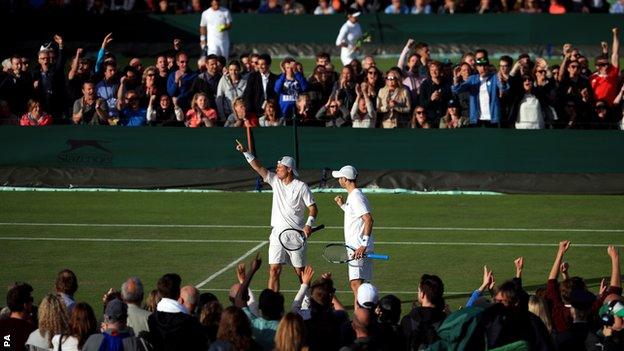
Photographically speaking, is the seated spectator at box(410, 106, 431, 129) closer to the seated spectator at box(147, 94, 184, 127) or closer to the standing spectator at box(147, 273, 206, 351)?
the seated spectator at box(147, 94, 184, 127)

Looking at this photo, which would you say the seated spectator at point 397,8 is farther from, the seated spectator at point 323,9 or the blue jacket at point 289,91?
the blue jacket at point 289,91

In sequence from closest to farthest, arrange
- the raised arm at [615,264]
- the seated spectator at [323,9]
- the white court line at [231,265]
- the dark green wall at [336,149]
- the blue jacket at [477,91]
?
the raised arm at [615,264]
the white court line at [231,265]
the dark green wall at [336,149]
the blue jacket at [477,91]
the seated spectator at [323,9]

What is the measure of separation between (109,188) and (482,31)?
14.4 m

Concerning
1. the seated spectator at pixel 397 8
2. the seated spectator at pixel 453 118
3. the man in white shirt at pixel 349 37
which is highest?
the seated spectator at pixel 397 8

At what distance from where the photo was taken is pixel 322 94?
2911 centimetres

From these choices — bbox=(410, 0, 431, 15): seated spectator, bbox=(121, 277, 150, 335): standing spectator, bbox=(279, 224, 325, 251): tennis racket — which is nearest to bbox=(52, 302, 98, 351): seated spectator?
bbox=(121, 277, 150, 335): standing spectator

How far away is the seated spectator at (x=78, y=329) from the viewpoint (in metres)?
12.7

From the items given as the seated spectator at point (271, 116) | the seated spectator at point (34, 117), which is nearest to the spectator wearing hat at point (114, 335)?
the seated spectator at point (271, 116)

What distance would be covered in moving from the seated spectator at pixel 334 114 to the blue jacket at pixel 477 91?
227 cm

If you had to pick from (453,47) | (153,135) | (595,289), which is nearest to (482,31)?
(453,47)

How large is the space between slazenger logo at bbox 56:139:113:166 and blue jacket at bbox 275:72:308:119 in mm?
3593

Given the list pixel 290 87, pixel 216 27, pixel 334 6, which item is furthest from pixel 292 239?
pixel 334 6

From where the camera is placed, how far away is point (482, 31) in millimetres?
39500

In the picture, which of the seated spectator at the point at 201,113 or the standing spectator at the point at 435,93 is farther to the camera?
the seated spectator at the point at 201,113
